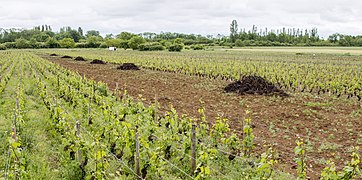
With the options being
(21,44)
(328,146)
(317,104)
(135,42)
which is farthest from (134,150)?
(21,44)

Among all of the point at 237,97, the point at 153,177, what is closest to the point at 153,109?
the point at 153,177

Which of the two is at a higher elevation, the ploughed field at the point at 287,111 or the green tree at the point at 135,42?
the green tree at the point at 135,42

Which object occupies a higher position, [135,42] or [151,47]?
[135,42]

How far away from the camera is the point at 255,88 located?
54.6ft

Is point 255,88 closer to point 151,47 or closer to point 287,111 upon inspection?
point 287,111

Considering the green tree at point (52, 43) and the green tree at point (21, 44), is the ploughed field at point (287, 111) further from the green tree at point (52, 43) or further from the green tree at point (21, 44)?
the green tree at point (21, 44)

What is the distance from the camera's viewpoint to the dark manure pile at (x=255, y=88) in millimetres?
16188

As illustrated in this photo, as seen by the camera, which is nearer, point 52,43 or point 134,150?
point 134,150

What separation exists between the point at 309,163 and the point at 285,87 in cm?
1193

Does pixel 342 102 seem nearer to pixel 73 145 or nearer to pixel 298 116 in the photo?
pixel 298 116

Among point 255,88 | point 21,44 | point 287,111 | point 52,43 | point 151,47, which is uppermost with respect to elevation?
point 52,43

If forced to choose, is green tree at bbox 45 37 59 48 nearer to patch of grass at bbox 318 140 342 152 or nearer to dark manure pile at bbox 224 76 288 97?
dark manure pile at bbox 224 76 288 97

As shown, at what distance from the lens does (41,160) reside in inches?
286

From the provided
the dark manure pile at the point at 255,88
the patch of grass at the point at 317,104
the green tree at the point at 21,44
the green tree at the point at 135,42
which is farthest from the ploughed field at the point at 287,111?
the green tree at the point at 21,44
